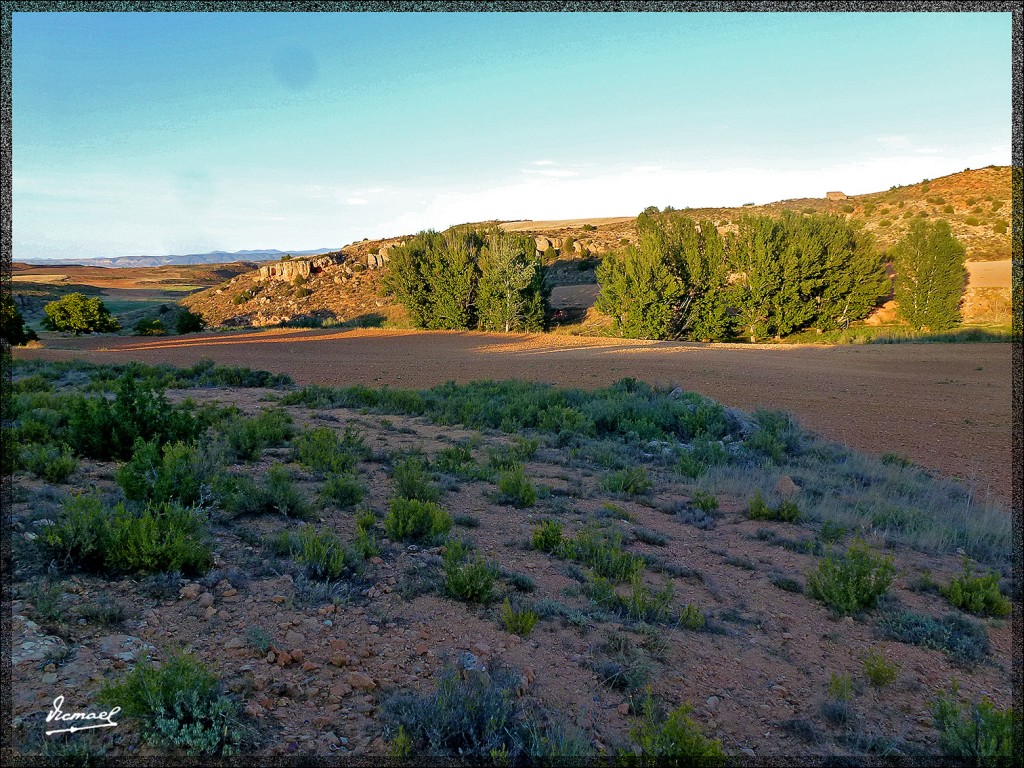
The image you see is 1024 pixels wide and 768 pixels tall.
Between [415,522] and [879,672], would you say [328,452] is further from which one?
[879,672]

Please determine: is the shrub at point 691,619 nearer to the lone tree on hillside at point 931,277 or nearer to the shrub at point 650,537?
the shrub at point 650,537

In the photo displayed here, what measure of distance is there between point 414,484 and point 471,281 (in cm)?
3143

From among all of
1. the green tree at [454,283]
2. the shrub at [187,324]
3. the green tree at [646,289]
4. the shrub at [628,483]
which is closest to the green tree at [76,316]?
the shrub at [187,324]

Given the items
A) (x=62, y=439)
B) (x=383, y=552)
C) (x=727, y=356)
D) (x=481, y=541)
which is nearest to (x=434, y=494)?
(x=481, y=541)

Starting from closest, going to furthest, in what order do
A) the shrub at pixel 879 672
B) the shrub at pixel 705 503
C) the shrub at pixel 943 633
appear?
the shrub at pixel 879 672
the shrub at pixel 943 633
the shrub at pixel 705 503

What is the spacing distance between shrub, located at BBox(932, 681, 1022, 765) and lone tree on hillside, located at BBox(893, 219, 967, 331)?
31.1 m

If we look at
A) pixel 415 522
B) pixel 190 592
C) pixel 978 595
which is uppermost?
pixel 190 592

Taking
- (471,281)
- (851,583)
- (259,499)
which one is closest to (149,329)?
(471,281)

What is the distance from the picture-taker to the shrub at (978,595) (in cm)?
465

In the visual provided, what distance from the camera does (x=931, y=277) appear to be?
2839 cm

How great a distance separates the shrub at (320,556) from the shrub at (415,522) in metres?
0.63

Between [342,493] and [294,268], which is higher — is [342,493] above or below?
below

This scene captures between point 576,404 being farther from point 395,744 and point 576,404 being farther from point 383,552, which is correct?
point 395,744

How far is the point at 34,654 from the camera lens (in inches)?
115
